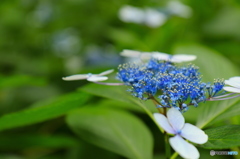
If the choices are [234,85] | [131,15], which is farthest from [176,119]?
[131,15]

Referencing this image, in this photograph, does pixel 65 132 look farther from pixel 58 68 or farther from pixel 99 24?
pixel 99 24

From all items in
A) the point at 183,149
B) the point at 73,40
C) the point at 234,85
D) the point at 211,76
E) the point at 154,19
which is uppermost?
the point at 73,40

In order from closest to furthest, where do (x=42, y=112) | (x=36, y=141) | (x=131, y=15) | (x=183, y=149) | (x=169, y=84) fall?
1. (x=183, y=149)
2. (x=169, y=84)
3. (x=42, y=112)
4. (x=36, y=141)
5. (x=131, y=15)

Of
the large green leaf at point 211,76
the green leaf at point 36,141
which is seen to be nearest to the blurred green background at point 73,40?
the green leaf at point 36,141

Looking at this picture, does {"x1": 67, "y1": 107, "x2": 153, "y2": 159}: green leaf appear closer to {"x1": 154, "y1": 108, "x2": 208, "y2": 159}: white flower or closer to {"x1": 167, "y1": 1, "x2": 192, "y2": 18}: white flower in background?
{"x1": 154, "y1": 108, "x2": 208, "y2": 159}: white flower

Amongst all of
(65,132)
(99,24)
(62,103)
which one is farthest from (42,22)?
(62,103)

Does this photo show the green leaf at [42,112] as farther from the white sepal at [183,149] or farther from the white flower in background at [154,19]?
the white flower in background at [154,19]

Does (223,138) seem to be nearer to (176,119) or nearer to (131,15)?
(176,119)
